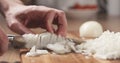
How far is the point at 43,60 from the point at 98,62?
109mm

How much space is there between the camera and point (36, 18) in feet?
2.82

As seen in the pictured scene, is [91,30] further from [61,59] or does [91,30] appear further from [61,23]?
[61,59]

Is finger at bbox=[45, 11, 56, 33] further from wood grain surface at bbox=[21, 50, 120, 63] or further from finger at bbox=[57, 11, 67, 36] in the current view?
wood grain surface at bbox=[21, 50, 120, 63]

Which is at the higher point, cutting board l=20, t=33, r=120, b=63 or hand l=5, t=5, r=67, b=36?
hand l=5, t=5, r=67, b=36

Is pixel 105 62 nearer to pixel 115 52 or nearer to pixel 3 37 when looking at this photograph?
pixel 115 52

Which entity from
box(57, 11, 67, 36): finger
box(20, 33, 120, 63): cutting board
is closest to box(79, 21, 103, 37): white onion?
box(57, 11, 67, 36): finger

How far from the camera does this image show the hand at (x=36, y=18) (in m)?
0.84

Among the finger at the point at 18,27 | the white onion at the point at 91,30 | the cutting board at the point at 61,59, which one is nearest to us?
the cutting board at the point at 61,59

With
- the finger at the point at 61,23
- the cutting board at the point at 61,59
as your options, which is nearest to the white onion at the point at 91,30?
the finger at the point at 61,23

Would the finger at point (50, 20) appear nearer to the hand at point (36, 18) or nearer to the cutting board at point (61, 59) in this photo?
the hand at point (36, 18)

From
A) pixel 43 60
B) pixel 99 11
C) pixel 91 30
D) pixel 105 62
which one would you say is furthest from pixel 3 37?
pixel 99 11

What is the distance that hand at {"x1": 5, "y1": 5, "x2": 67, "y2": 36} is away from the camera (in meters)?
→ 0.84

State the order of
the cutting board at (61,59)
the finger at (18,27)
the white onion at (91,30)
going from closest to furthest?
the cutting board at (61,59)
the finger at (18,27)
the white onion at (91,30)

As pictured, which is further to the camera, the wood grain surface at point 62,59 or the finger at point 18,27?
the finger at point 18,27
